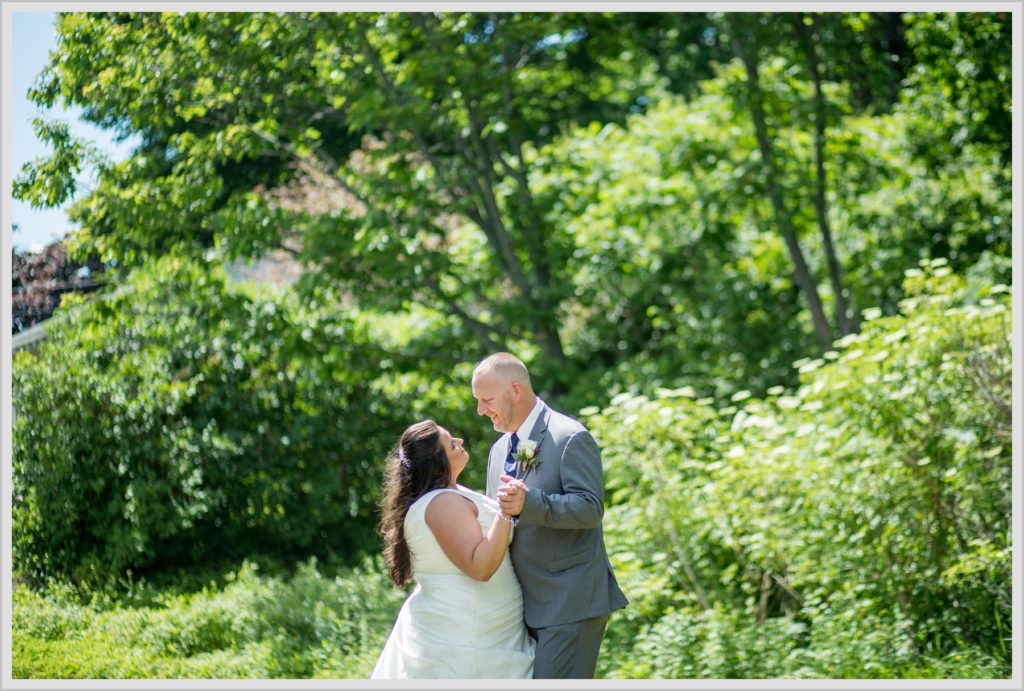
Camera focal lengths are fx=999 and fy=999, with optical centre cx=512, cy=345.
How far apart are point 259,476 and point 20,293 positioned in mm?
2433

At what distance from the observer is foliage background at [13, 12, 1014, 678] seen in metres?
4.98

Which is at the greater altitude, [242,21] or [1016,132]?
[242,21]

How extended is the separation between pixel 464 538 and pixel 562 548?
0.36m

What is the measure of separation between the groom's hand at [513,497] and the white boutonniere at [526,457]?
0.19m

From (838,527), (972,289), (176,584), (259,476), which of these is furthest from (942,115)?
(176,584)

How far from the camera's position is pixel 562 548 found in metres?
3.24

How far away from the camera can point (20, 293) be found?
491 cm

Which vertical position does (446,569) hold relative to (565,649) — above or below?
above

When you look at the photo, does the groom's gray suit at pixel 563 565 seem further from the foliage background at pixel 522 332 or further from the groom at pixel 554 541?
the foliage background at pixel 522 332

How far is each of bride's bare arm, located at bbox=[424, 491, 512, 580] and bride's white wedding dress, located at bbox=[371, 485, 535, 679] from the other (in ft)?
0.13

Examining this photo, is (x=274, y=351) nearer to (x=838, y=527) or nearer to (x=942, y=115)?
(x=838, y=527)

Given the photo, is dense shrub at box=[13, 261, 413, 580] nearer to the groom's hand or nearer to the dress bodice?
the dress bodice

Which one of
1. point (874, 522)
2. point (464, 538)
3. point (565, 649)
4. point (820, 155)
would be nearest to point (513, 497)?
point (464, 538)

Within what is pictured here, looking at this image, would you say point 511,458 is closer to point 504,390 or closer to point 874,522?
point 504,390
